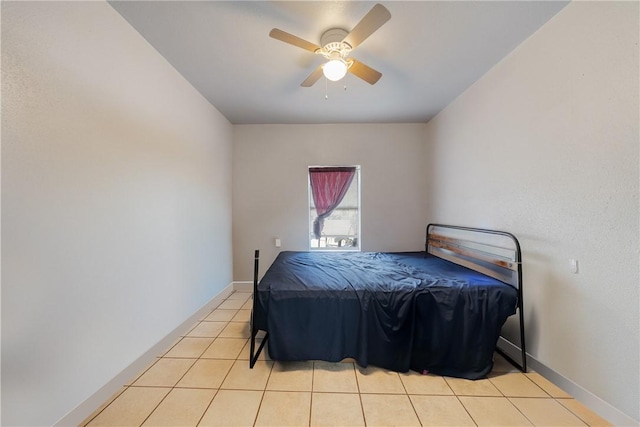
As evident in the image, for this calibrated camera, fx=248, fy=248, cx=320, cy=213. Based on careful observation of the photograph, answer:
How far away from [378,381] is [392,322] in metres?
0.45

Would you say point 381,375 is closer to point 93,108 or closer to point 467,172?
point 467,172

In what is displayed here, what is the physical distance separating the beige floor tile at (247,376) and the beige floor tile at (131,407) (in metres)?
0.43

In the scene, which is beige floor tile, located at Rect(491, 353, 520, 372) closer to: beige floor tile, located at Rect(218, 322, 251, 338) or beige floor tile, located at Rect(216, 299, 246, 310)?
beige floor tile, located at Rect(218, 322, 251, 338)

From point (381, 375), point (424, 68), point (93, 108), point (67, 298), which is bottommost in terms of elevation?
point (381, 375)

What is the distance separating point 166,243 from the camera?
2.35 m

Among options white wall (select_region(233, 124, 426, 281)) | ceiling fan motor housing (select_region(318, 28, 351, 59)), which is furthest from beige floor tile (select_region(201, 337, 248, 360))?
ceiling fan motor housing (select_region(318, 28, 351, 59))

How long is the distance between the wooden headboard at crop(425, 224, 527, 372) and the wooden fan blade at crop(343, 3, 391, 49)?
1938 mm

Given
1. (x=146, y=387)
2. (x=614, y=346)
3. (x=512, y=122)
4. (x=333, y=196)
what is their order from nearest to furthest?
(x=614, y=346), (x=146, y=387), (x=512, y=122), (x=333, y=196)

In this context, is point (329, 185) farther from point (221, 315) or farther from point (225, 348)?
point (225, 348)

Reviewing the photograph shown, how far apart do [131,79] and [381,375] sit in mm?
3048

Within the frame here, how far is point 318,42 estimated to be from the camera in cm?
203

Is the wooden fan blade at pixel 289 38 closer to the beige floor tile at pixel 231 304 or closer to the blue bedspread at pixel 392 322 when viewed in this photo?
the blue bedspread at pixel 392 322

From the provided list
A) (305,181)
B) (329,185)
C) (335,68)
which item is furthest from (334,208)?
(335,68)

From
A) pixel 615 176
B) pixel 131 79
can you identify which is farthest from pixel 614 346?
pixel 131 79
